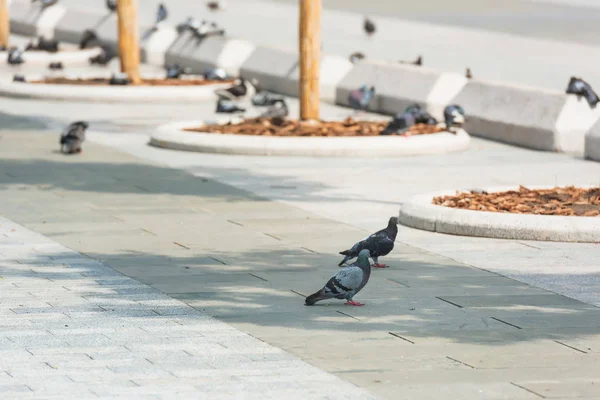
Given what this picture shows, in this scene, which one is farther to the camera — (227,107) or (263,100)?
(227,107)

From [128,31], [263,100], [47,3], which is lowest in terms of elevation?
[47,3]

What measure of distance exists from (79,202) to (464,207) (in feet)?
12.8

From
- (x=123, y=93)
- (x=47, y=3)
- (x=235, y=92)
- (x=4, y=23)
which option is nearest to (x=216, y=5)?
(x=47, y=3)

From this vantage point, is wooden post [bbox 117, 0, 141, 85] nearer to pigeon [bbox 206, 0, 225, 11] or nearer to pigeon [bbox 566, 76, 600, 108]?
pigeon [bbox 566, 76, 600, 108]

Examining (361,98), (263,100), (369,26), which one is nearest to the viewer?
(263,100)

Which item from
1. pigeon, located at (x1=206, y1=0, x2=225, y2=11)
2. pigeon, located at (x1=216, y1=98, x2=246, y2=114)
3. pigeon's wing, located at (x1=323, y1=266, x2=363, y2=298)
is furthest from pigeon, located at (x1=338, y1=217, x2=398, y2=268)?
pigeon, located at (x1=206, y1=0, x2=225, y2=11)

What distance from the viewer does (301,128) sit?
20.7 metres

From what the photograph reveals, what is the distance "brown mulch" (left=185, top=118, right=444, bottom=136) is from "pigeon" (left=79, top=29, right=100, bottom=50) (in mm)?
14888

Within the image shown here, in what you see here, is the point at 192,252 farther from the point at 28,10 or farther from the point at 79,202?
the point at 28,10

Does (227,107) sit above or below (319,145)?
below

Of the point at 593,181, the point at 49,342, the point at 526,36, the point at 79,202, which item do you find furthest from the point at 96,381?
the point at 526,36

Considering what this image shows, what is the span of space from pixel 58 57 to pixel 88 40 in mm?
1706

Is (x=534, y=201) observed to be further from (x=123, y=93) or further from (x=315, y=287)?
(x=123, y=93)

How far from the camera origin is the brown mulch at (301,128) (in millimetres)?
20422
